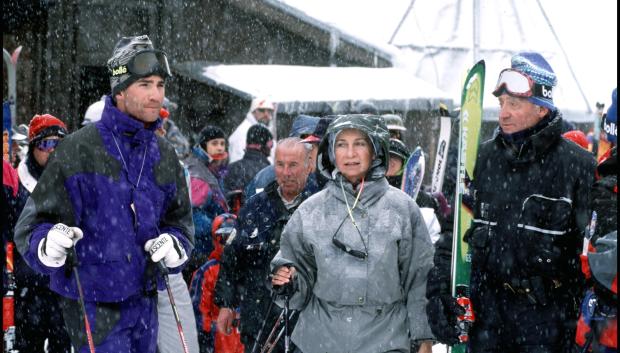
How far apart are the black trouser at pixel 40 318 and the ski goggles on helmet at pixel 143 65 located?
2598mm

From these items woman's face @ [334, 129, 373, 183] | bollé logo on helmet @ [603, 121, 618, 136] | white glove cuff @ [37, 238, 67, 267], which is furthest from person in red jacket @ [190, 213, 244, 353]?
bollé logo on helmet @ [603, 121, 618, 136]

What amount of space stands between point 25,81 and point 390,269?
41.3 ft

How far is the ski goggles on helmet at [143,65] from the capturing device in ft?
16.9

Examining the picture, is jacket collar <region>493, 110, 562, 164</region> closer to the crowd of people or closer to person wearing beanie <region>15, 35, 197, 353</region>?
the crowd of people

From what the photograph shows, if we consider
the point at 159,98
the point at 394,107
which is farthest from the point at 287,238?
the point at 394,107

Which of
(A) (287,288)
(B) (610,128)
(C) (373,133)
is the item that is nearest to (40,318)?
(A) (287,288)

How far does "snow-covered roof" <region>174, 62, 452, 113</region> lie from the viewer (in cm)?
1373

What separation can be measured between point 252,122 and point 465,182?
7.65m

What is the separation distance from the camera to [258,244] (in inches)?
240

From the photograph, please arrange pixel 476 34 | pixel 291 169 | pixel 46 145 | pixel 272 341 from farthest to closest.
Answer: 1. pixel 476 34
2. pixel 46 145
3. pixel 291 169
4. pixel 272 341

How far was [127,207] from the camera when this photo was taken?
4906 millimetres

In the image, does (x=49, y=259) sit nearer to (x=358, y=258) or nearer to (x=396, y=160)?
(x=358, y=258)

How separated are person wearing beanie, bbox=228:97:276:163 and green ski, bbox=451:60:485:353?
7.04 meters

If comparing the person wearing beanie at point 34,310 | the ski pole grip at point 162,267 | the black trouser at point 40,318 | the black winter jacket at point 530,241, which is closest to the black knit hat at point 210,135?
the person wearing beanie at point 34,310
